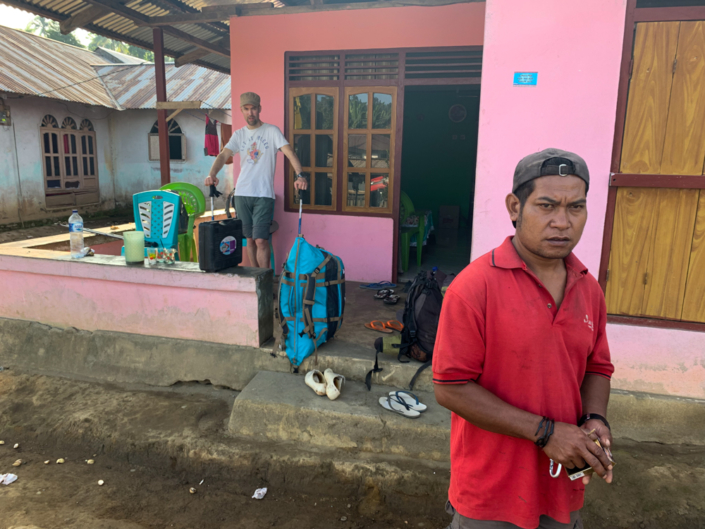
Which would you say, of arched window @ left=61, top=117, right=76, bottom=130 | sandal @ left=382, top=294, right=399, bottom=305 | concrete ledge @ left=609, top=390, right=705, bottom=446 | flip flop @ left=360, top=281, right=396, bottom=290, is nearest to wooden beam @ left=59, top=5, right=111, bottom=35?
flip flop @ left=360, top=281, right=396, bottom=290

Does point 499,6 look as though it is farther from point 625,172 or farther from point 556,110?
point 625,172

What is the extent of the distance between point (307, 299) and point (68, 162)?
41.6ft

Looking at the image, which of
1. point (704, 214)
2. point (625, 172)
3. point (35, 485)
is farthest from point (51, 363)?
point (704, 214)

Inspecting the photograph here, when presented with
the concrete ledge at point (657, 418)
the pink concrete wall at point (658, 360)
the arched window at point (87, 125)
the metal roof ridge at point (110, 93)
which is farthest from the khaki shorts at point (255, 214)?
the arched window at point (87, 125)

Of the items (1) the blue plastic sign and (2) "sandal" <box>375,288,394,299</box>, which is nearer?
(1) the blue plastic sign

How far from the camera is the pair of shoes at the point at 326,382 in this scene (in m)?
3.47

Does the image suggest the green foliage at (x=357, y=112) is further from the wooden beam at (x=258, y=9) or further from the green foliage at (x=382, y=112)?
the wooden beam at (x=258, y=9)

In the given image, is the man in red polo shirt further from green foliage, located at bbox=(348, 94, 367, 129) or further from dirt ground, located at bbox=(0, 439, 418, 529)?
green foliage, located at bbox=(348, 94, 367, 129)

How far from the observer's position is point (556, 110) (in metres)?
3.24

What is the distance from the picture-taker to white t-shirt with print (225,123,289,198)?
16.7ft

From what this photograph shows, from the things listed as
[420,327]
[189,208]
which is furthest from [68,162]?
[420,327]

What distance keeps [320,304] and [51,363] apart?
279cm

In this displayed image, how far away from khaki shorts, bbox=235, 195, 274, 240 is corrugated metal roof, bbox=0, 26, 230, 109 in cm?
890

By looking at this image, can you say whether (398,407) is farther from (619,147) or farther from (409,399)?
(619,147)
